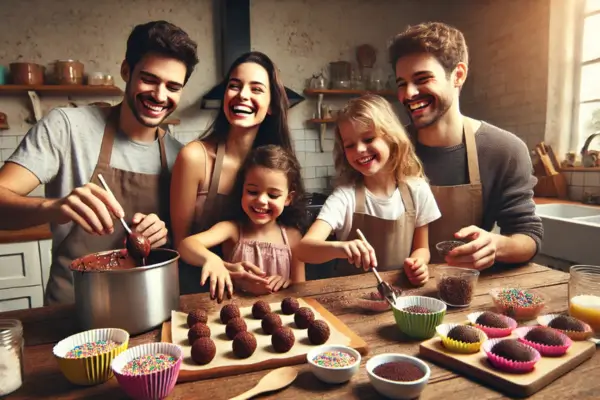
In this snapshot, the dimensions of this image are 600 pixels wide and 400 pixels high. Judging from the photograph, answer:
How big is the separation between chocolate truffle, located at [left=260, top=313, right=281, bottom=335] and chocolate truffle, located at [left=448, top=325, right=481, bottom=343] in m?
0.40

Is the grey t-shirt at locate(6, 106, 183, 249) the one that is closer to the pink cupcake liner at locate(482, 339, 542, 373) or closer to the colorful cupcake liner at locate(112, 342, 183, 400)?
the colorful cupcake liner at locate(112, 342, 183, 400)

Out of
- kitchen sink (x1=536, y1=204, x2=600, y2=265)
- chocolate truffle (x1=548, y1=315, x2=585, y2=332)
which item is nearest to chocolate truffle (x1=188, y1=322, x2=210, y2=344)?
chocolate truffle (x1=548, y1=315, x2=585, y2=332)

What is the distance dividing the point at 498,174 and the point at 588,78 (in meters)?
2.25

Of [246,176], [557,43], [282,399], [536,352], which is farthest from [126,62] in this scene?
[557,43]

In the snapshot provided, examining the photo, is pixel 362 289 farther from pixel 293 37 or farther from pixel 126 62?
pixel 293 37

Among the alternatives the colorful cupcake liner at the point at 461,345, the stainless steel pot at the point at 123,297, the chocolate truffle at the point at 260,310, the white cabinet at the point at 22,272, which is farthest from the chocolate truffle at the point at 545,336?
the white cabinet at the point at 22,272

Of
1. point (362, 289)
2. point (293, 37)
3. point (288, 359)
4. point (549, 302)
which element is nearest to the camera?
point (288, 359)

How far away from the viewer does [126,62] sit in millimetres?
1737

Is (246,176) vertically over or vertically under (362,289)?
over

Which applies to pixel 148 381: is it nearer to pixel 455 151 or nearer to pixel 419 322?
pixel 419 322

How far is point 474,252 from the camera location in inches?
57.7

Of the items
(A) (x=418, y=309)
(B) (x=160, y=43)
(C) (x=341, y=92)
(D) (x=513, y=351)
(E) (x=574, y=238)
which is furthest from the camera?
(C) (x=341, y=92)

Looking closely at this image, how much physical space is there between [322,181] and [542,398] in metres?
3.59

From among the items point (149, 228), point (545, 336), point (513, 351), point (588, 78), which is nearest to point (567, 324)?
point (545, 336)
